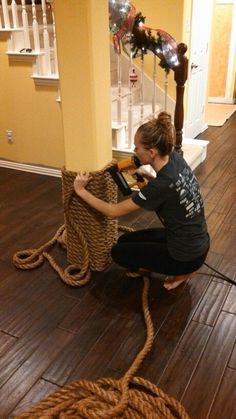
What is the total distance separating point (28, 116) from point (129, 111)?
1032 millimetres

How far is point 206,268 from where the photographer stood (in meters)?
2.40

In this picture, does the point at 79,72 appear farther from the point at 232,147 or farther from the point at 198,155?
the point at 232,147

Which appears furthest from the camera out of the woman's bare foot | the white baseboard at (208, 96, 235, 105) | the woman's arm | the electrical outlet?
the white baseboard at (208, 96, 235, 105)

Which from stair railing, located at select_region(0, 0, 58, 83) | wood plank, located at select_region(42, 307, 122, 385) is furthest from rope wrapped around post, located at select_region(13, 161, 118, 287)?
stair railing, located at select_region(0, 0, 58, 83)

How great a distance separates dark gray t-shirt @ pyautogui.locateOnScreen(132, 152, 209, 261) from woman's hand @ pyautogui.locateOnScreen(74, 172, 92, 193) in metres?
0.29

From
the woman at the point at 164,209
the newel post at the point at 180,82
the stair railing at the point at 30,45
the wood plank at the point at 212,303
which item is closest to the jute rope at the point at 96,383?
the woman at the point at 164,209

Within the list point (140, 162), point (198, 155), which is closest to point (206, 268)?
point (140, 162)

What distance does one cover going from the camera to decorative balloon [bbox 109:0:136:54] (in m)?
2.98

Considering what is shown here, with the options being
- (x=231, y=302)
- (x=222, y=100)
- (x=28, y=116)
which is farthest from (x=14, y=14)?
(x=222, y=100)

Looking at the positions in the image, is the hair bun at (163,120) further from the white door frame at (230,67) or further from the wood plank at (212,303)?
the white door frame at (230,67)

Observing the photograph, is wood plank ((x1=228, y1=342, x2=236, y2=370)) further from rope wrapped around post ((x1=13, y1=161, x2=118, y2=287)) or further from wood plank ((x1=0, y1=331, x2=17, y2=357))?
wood plank ((x1=0, y1=331, x2=17, y2=357))

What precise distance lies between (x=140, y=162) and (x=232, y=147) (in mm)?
2910

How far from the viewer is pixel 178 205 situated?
1916mm

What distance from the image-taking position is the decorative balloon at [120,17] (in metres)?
→ 2.98
